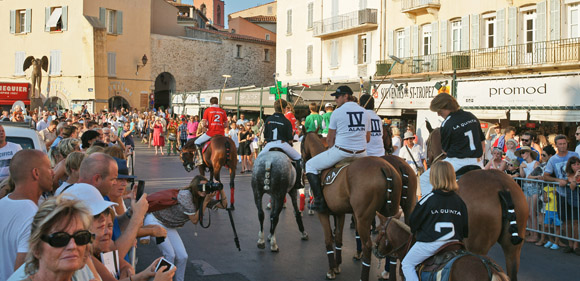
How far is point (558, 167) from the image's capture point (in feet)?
33.7

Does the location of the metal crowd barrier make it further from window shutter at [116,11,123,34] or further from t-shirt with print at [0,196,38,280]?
window shutter at [116,11,123,34]

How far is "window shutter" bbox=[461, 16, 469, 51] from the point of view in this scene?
95.6 feet

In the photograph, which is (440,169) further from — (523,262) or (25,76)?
(25,76)

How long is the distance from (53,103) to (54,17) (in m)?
6.89

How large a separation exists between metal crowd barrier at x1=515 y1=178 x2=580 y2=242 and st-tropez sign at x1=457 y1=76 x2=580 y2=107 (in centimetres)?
871

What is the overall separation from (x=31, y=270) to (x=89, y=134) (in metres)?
6.90

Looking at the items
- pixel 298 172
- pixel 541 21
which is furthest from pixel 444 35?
pixel 298 172

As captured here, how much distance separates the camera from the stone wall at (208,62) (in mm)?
50250

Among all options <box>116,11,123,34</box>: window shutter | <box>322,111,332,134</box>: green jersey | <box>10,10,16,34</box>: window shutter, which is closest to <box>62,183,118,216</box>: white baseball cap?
<box>322,111,332,134</box>: green jersey

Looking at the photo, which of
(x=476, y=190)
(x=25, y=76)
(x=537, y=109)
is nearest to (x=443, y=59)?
(x=537, y=109)

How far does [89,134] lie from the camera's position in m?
9.39

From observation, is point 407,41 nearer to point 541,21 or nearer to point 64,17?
point 541,21

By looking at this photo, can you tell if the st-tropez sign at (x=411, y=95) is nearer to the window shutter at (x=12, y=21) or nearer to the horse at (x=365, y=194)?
the horse at (x=365, y=194)

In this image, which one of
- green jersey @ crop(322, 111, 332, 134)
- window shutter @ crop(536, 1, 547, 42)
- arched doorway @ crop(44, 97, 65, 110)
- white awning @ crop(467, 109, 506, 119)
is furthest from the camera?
arched doorway @ crop(44, 97, 65, 110)
